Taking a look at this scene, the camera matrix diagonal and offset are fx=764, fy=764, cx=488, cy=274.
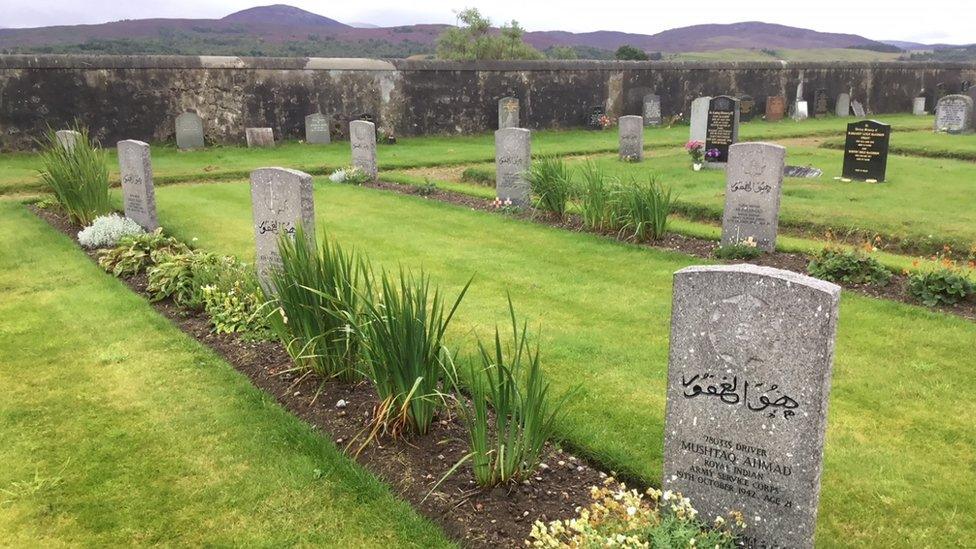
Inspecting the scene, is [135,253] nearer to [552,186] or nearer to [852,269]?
[552,186]

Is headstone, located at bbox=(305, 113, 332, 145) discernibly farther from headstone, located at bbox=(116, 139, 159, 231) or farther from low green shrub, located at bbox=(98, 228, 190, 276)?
low green shrub, located at bbox=(98, 228, 190, 276)

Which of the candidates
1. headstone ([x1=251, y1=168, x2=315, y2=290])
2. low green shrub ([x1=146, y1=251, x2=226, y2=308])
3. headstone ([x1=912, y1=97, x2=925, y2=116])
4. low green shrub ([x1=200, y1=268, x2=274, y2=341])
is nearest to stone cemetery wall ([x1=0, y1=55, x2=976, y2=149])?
headstone ([x1=912, y1=97, x2=925, y2=116])

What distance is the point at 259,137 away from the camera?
1872 centimetres

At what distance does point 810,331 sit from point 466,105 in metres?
19.8

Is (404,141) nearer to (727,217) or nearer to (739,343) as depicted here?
(727,217)

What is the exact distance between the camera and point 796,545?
300 centimetres

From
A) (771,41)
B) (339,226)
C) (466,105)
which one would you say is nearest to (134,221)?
(339,226)

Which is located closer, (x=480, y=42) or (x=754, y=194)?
(x=754, y=194)

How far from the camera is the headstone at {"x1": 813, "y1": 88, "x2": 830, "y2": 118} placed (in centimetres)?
2627

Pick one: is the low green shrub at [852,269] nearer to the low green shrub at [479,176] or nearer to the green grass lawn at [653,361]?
the green grass lawn at [653,361]

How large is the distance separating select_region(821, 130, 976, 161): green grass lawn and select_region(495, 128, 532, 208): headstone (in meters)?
9.93

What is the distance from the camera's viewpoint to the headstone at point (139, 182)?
955 cm

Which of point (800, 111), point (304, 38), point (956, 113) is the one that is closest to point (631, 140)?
point (956, 113)

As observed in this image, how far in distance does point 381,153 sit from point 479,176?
4837 millimetres
